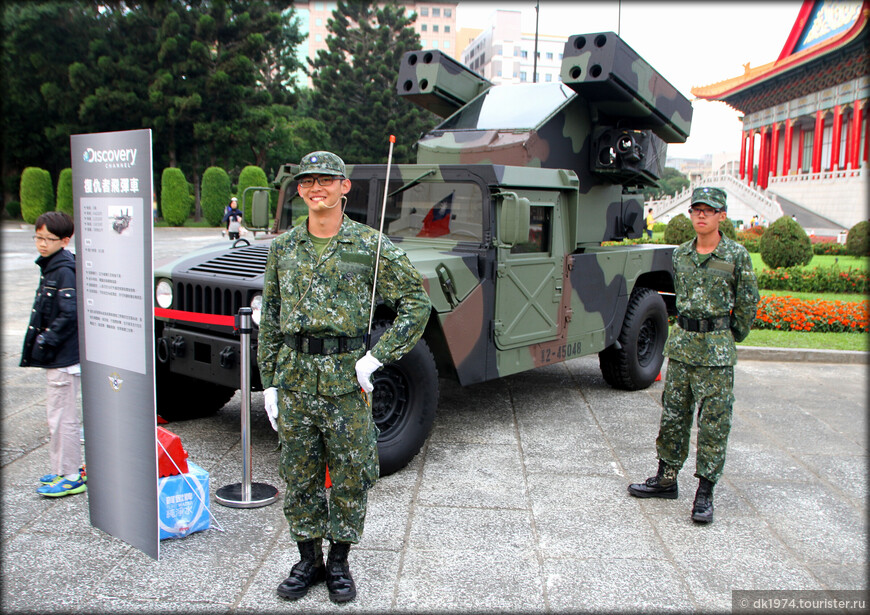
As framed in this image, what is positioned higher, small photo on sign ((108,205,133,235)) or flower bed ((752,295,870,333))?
small photo on sign ((108,205,133,235))

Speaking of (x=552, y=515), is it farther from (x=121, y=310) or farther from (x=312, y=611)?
(x=121, y=310)

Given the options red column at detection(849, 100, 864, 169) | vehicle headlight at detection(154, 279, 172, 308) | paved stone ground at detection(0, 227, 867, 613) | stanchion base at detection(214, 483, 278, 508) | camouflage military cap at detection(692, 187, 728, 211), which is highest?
red column at detection(849, 100, 864, 169)

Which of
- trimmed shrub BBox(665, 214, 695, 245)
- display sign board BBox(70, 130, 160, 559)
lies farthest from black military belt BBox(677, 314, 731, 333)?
trimmed shrub BBox(665, 214, 695, 245)

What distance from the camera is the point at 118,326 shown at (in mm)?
3271

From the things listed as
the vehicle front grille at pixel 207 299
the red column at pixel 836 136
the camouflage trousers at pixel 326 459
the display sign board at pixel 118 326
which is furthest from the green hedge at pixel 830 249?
the display sign board at pixel 118 326

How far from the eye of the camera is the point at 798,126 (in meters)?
50.9

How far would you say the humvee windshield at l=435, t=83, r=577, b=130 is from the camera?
20.6 feet

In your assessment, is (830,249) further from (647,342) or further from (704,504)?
(704,504)

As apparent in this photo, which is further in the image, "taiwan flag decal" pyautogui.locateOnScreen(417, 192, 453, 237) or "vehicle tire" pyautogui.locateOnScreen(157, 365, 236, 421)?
"vehicle tire" pyautogui.locateOnScreen(157, 365, 236, 421)

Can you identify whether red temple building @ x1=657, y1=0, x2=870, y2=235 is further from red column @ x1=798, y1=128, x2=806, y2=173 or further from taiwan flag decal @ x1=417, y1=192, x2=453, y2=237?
taiwan flag decal @ x1=417, y1=192, x2=453, y2=237

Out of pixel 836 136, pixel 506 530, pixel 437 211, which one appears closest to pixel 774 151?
pixel 836 136

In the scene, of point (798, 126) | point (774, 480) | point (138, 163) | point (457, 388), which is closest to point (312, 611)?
point (138, 163)

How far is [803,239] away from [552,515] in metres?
13.8

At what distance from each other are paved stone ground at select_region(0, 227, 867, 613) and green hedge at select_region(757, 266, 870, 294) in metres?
8.19
